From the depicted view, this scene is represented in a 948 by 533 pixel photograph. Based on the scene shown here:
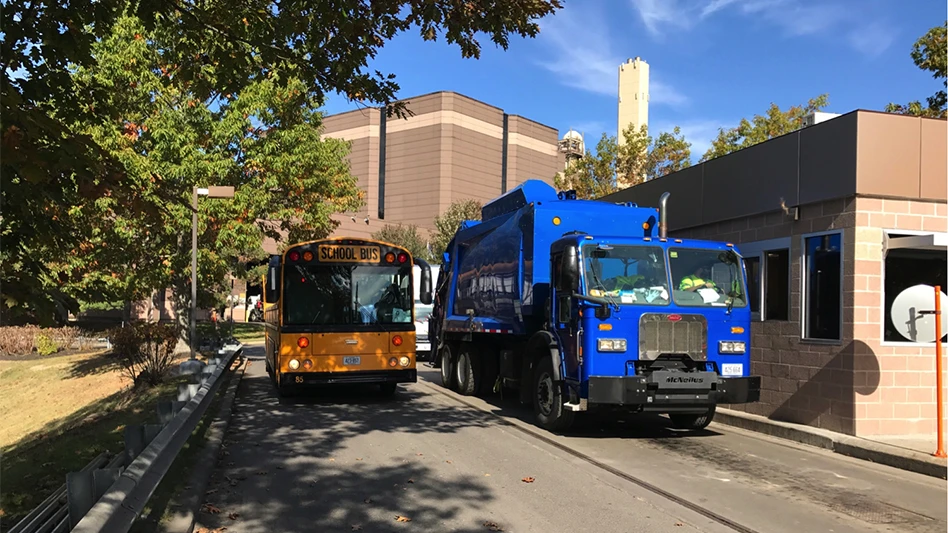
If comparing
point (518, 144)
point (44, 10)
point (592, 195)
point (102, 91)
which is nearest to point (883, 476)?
point (102, 91)

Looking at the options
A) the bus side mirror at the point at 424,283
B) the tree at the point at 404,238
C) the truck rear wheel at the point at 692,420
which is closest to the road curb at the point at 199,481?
the bus side mirror at the point at 424,283

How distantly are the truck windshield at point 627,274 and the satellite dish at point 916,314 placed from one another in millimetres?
2608

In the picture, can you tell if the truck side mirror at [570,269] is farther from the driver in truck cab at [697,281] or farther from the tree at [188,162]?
the tree at [188,162]

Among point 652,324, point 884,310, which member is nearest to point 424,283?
point 652,324

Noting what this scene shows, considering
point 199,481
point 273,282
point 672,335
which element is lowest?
point 199,481

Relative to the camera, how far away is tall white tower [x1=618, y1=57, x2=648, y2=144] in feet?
318

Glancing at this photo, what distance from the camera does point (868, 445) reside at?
8.38 metres

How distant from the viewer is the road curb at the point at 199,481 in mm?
4996

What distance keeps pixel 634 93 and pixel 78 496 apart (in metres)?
100

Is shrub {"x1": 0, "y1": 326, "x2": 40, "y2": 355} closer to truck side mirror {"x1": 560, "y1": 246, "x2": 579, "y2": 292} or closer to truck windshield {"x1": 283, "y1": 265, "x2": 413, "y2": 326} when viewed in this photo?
truck windshield {"x1": 283, "y1": 265, "x2": 413, "y2": 326}

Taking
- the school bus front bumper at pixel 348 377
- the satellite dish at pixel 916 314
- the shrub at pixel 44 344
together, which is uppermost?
the satellite dish at pixel 916 314

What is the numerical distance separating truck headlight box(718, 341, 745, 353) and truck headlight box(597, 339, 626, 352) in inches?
54.2

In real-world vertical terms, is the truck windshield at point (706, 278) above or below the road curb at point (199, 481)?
above

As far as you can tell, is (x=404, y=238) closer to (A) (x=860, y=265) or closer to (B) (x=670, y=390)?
(A) (x=860, y=265)
